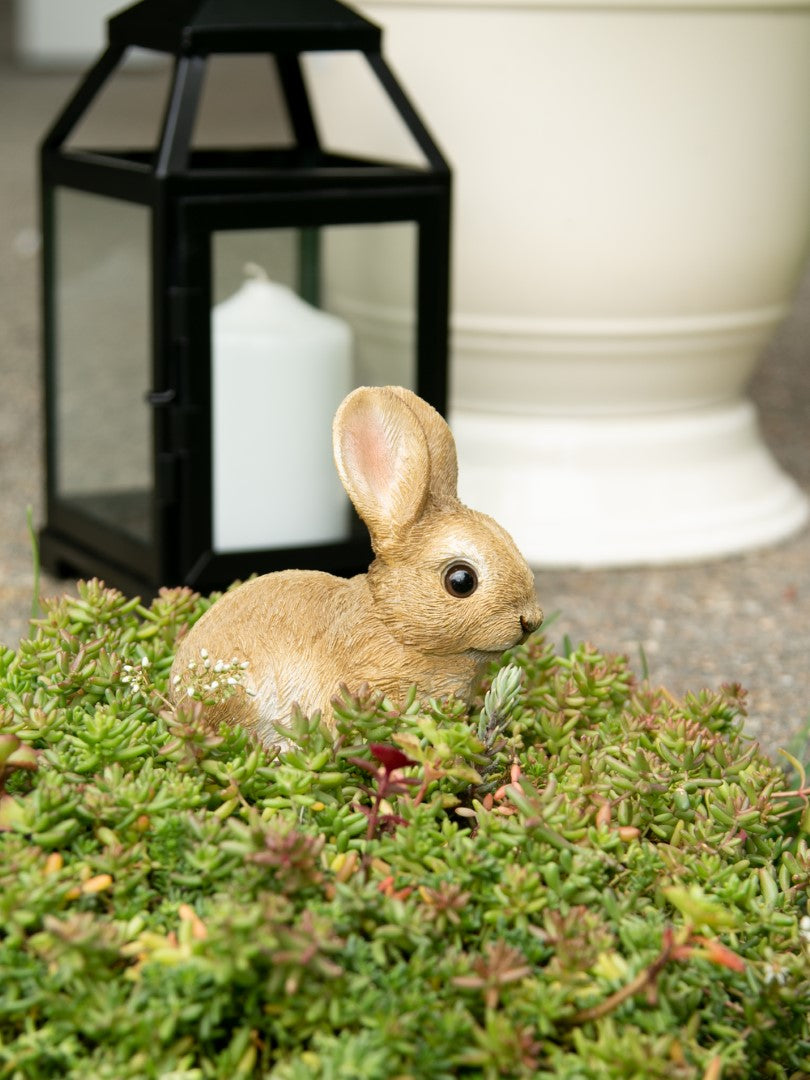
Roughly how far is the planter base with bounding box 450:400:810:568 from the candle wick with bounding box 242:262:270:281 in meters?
0.61

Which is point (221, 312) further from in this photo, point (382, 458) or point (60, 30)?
point (60, 30)

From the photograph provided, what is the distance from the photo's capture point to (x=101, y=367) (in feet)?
8.19

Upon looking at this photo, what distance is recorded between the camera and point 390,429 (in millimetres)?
1158

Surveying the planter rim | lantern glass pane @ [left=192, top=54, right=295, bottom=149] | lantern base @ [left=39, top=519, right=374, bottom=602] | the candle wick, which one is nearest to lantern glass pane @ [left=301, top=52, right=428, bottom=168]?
the planter rim

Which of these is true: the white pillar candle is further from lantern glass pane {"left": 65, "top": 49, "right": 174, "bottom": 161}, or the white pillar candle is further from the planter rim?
lantern glass pane {"left": 65, "top": 49, "right": 174, "bottom": 161}

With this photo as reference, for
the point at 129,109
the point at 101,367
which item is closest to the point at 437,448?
the point at 101,367

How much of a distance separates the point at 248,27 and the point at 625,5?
29.0 inches

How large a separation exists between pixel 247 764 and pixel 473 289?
5.96 feet

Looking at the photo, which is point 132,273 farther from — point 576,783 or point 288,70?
point 576,783

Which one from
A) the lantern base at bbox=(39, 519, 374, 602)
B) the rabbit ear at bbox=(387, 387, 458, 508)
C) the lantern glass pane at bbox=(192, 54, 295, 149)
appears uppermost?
the rabbit ear at bbox=(387, 387, 458, 508)

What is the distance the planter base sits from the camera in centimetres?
278

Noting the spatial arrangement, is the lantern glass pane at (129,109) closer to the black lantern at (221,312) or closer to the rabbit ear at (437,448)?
the black lantern at (221,312)

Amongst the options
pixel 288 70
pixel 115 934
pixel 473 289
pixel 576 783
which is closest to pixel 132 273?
pixel 288 70

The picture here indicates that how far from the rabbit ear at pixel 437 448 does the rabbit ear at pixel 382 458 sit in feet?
0.05
